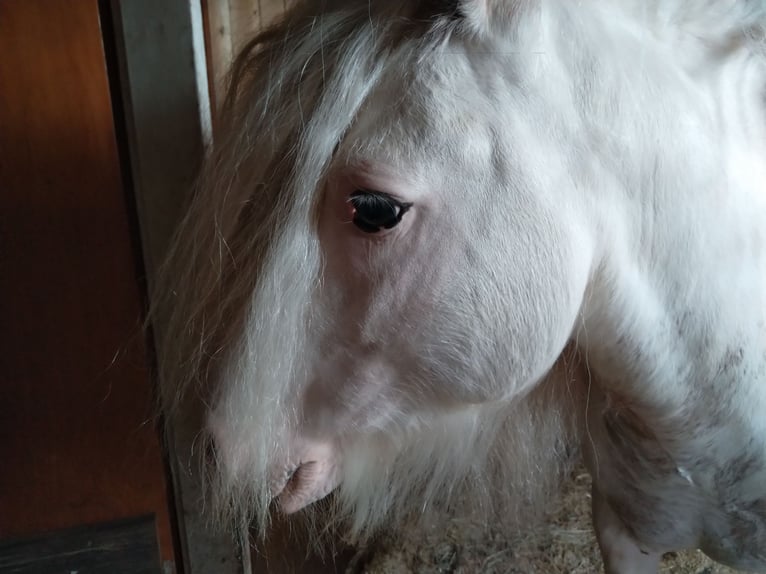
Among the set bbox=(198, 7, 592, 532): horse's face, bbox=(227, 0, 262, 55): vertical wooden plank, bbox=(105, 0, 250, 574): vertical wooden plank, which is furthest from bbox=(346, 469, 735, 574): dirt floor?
bbox=(227, 0, 262, 55): vertical wooden plank

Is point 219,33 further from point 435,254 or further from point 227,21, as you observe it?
point 435,254

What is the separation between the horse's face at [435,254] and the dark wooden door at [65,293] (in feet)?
1.26

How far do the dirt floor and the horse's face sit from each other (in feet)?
2.78

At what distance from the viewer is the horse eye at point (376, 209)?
465mm

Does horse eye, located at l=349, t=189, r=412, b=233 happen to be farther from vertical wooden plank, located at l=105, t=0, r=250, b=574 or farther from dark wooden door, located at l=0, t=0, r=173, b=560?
dark wooden door, located at l=0, t=0, r=173, b=560

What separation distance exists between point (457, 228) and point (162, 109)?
12.9 inches

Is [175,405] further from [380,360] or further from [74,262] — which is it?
[74,262]

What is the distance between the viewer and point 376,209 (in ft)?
1.54

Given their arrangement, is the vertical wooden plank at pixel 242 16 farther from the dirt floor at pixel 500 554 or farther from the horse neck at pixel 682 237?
the dirt floor at pixel 500 554

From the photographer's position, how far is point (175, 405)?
1.91ft

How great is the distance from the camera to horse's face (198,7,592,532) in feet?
1.52

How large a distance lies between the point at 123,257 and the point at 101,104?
0.75 ft

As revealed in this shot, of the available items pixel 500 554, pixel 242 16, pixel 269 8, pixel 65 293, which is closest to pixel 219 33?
pixel 242 16

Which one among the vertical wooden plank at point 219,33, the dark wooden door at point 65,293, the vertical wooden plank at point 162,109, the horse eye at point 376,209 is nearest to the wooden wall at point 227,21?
the vertical wooden plank at point 219,33
